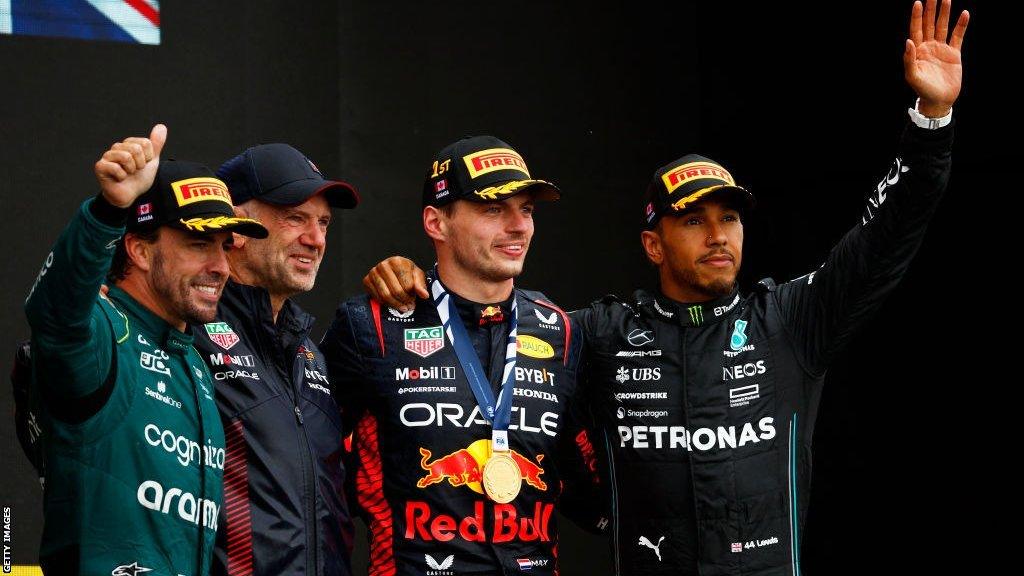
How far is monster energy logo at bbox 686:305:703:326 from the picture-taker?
2.93 metres

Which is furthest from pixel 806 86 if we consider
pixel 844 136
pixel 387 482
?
pixel 387 482

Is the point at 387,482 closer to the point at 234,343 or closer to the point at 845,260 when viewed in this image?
the point at 234,343

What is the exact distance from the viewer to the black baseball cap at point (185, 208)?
2.32m

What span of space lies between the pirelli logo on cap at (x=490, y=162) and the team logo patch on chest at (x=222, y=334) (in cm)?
66

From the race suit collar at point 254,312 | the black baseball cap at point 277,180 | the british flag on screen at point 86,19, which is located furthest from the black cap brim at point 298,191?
the british flag on screen at point 86,19

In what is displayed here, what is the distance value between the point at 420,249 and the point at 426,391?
1.42 metres

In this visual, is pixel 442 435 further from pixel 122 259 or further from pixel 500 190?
pixel 122 259

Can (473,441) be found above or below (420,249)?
below

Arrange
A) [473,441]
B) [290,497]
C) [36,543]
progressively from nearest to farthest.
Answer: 1. [290,497]
2. [473,441]
3. [36,543]

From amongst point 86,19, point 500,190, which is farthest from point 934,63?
point 86,19

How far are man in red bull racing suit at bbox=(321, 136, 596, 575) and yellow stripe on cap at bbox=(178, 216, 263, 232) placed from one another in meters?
0.57

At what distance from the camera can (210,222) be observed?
233 cm

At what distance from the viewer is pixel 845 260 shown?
2.81 m

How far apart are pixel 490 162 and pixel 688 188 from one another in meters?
0.47
